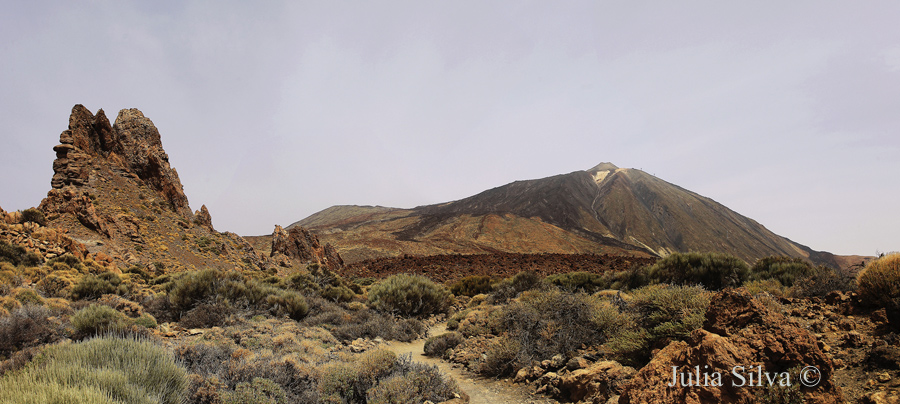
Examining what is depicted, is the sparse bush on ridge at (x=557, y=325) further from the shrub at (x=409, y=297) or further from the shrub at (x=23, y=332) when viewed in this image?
the shrub at (x=23, y=332)

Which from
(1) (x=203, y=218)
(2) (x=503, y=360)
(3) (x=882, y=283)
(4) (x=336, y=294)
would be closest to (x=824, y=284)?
(3) (x=882, y=283)

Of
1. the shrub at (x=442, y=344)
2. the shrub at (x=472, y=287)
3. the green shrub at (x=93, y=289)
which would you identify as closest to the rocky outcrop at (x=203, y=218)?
the green shrub at (x=93, y=289)

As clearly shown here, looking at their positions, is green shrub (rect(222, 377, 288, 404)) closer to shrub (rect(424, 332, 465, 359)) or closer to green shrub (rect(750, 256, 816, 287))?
shrub (rect(424, 332, 465, 359))

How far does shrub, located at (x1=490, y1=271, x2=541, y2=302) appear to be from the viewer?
37.6 feet

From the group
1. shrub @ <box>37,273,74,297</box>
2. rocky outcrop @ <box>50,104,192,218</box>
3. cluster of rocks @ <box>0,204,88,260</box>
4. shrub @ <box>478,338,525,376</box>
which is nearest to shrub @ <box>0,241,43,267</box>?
cluster of rocks @ <box>0,204,88,260</box>

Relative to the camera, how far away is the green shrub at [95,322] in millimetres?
5270

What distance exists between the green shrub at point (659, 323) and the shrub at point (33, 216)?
21.7 meters

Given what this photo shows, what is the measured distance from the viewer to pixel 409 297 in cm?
1090

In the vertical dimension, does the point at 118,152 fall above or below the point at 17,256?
above

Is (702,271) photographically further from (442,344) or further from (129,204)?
(129,204)

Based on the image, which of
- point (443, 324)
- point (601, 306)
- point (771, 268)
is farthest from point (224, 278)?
point (771, 268)

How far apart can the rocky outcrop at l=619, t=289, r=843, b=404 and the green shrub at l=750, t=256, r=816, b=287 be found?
295 inches

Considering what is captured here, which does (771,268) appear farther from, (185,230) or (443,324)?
(185,230)

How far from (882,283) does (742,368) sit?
12.1ft
